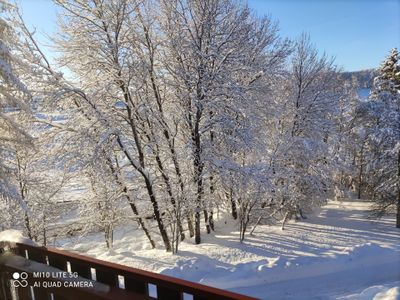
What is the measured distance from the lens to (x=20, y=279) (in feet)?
6.11

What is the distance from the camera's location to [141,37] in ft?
28.4

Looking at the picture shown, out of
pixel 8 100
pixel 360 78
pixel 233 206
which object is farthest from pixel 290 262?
pixel 360 78

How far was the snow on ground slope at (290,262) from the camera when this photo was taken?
7.46 m

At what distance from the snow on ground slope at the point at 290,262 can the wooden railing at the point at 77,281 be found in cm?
600

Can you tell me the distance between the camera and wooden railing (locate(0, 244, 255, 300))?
1433 millimetres

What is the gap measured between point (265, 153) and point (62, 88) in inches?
260

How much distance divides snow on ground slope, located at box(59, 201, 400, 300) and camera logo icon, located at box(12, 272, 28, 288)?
605 cm

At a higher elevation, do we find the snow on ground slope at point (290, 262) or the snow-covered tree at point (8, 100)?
the snow-covered tree at point (8, 100)

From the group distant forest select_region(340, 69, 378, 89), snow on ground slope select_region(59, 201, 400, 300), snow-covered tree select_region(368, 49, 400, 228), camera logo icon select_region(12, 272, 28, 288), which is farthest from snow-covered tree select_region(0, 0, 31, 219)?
distant forest select_region(340, 69, 378, 89)

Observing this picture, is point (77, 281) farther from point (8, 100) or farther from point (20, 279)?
point (8, 100)

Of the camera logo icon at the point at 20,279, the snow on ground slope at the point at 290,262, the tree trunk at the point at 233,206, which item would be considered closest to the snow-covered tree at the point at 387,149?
the snow on ground slope at the point at 290,262

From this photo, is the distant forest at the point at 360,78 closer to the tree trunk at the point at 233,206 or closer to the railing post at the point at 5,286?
the tree trunk at the point at 233,206

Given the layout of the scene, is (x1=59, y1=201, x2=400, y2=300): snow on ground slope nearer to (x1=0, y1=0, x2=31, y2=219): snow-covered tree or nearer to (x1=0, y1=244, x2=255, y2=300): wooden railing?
(x1=0, y1=0, x2=31, y2=219): snow-covered tree

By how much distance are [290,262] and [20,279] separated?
7785 millimetres
